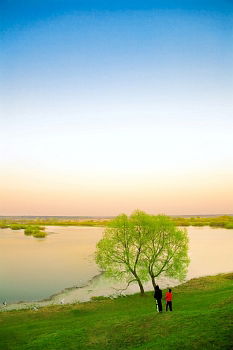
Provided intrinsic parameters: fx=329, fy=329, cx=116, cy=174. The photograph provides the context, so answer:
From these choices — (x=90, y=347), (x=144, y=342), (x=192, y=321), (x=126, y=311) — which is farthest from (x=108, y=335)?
(x=126, y=311)

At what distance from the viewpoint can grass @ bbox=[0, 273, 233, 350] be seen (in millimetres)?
20453

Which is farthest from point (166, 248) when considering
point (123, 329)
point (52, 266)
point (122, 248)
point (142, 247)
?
point (52, 266)

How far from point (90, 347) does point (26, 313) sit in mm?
18096

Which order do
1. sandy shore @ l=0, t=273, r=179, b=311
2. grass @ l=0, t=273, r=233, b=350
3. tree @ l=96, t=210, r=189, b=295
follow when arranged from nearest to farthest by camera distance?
grass @ l=0, t=273, r=233, b=350, sandy shore @ l=0, t=273, r=179, b=311, tree @ l=96, t=210, r=189, b=295

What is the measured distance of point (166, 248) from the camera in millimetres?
46938

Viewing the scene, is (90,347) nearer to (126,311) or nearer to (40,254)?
(126,311)

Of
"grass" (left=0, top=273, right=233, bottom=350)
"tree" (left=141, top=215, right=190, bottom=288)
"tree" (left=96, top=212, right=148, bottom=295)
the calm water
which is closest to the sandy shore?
the calm water

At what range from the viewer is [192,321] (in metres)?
23.4

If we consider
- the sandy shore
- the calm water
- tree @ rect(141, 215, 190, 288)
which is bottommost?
the sandy shore

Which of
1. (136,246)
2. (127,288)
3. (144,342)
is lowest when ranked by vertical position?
(127,288)

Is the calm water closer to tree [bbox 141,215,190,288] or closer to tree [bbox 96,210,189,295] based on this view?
tree [bbox 96,210,189,295]

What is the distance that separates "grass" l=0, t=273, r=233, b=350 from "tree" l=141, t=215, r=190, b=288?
8009mm

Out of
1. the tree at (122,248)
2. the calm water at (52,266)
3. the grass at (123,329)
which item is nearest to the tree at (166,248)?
the tree at (122,248)

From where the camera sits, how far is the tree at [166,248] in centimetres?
4641
